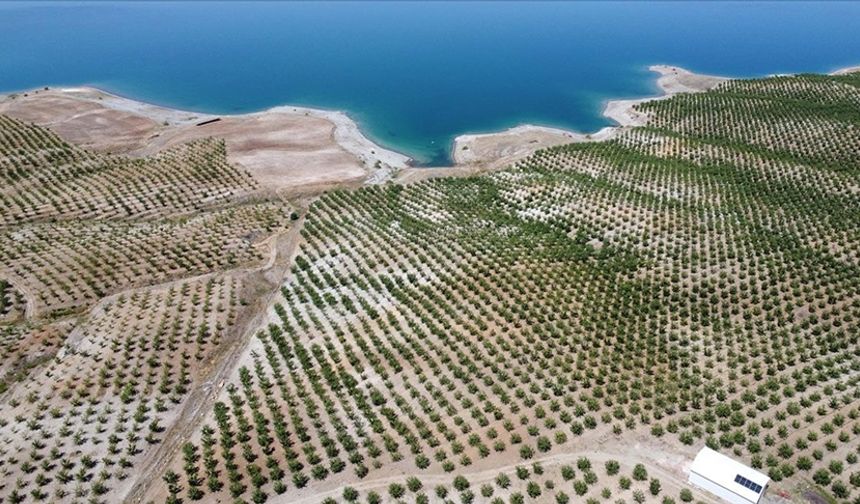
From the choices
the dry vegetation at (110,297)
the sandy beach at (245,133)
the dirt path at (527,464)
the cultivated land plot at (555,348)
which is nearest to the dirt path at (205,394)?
the dry vegetation at (110,297)

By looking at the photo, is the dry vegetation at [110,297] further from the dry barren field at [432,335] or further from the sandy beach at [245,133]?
the sandy beach at [245,133]

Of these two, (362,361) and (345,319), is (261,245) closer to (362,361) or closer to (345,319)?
(345,319)

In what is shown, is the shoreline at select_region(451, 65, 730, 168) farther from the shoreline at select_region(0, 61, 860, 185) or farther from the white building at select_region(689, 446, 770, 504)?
the white building at select_region(689, 446, 770, 504)

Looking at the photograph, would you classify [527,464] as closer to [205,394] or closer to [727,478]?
[727,478]

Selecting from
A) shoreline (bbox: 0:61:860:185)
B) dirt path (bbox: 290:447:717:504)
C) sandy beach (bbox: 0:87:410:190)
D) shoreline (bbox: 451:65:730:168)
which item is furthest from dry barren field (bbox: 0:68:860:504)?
shoreline (bbox: 451:65:730:168)

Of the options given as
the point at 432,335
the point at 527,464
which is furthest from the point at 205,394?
the point at 527,464

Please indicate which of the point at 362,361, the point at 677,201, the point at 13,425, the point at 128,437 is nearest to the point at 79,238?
the point at 13,425
